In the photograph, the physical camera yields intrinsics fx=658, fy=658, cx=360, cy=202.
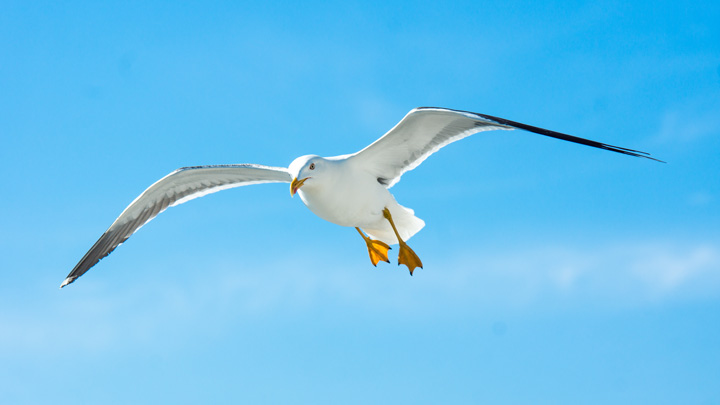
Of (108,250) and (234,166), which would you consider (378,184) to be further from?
(108,250)

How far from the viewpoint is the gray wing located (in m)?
10.5

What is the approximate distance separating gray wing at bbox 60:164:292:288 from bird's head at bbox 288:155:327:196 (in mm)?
1918

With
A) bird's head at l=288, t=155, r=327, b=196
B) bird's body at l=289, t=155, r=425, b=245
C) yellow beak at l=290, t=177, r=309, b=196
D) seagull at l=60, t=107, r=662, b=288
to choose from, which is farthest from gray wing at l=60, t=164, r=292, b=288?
yellow beak at l=290, t=177, r=309, b=196

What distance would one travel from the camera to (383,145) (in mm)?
9273

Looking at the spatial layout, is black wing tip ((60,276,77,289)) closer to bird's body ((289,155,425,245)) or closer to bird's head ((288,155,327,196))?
bird's body ((289,155,425,245))

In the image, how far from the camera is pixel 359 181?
30.2ft

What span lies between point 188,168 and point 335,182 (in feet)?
8.91

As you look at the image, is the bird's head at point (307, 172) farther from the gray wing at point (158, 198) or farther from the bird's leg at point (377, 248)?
the bird's leg at point (377, 248)

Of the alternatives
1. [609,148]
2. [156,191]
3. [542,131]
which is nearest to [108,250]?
[156,191]

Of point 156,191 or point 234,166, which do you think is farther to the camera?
point 156,191

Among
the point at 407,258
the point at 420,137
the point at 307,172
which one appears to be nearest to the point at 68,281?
the point at 307,172

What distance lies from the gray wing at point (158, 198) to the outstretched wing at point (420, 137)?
1.71 meters

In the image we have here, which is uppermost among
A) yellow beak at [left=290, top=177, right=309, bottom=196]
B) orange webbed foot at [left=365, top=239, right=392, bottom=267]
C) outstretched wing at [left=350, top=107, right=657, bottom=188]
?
outstretched wing at [left=350, top=107, right=657, bottom=188]

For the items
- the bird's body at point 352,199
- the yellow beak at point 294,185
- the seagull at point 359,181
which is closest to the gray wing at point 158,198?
the seagull at point 359,181
